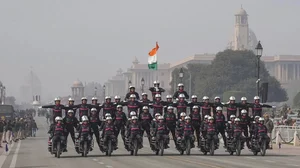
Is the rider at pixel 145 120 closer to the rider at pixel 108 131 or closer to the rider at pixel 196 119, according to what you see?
the rider at pixel 108 131

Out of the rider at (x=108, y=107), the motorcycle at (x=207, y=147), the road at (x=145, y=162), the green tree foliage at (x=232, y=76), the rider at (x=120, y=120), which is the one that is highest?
the green tree foliage at (x=232, y=76)

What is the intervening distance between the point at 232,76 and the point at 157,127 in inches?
6023

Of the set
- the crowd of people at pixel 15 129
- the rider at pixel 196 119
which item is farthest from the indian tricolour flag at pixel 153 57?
the rider at pixel 196 119

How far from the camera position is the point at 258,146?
38969 millimetres

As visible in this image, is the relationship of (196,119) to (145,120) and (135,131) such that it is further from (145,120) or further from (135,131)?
(135,131)

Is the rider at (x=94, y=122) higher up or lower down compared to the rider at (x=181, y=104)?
lower down

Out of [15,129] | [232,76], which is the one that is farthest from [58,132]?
[232,76]

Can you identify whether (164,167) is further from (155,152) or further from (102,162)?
(155,152)

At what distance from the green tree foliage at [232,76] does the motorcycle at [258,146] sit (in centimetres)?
14323

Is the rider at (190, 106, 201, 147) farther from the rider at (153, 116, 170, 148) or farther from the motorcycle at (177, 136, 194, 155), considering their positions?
the rider at (153, 116, 170, 148)

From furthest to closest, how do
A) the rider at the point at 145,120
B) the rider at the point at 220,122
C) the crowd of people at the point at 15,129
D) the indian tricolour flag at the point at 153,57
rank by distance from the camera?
the indian tricolour flag at the point at 153,57 → the crowd of people at the point at 15,129 → the rider at the point at 220,122 → the rider at the point at 145,120

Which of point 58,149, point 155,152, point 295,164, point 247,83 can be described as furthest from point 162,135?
point 247,83

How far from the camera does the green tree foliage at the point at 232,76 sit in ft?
604

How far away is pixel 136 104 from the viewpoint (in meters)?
40.7
